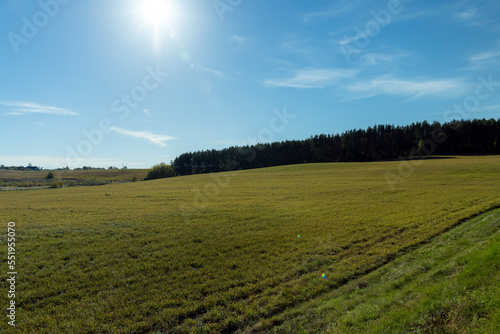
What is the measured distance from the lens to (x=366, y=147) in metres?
124

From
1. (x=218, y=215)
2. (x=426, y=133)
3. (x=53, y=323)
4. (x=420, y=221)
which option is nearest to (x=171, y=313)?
(x=53, y=323)

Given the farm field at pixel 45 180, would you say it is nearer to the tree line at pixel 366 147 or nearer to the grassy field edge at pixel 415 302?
the tree line at pixel 366 147

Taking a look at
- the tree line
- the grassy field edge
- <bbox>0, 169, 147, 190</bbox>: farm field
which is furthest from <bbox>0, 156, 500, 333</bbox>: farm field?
the tree line

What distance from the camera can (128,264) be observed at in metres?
13.9

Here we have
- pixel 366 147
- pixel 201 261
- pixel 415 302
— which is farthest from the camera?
pixel 366 147

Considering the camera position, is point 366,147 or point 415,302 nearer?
point 415,302

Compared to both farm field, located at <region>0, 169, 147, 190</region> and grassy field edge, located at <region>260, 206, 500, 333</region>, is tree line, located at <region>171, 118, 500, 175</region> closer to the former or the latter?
farm field, located at <region>0, 169, 147, 190</region>

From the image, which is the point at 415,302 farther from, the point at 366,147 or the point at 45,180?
the point at 45,180

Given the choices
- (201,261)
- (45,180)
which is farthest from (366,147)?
(45,180)

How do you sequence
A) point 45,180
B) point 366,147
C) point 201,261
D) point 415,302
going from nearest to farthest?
point 415,302 → point 201,261 → point 45,180 → point 366,147

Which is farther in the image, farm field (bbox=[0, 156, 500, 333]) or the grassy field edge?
farm field (bbox=[0, 156, 500, 333])

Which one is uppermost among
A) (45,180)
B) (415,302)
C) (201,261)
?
(45,180)

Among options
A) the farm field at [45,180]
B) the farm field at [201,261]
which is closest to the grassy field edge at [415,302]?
the farm field at [201,261]

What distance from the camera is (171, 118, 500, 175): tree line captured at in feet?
346
